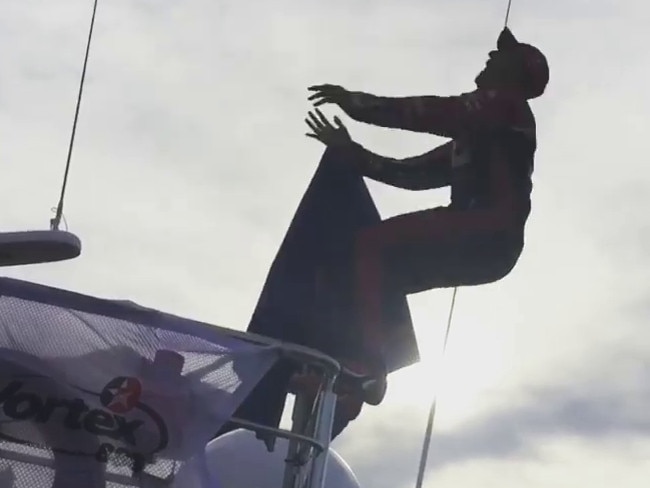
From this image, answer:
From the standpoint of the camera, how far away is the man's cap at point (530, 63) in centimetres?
931

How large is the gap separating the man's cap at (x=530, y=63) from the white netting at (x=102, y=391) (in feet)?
10.7

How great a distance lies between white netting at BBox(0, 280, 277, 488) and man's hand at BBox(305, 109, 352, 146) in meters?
2.65

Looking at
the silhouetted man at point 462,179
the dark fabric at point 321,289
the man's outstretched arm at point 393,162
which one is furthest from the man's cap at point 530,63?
the dark fabric at point 321,289

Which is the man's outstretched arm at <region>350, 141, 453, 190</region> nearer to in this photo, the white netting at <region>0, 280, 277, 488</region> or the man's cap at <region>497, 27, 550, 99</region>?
the man's cap at <region>497, 27, 550, 99</region>

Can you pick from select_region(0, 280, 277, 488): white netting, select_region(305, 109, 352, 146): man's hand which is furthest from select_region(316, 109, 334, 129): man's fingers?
select_region(0, 280, 277, 488): white netting

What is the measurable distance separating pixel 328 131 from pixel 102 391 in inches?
126

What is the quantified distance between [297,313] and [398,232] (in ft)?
2.71

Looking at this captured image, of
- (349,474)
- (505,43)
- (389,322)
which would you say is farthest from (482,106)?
(349,474)

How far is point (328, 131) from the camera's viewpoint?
9391 mm

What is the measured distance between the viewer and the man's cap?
367 inches

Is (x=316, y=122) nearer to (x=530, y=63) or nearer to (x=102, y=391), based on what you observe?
(x=530, y=63)

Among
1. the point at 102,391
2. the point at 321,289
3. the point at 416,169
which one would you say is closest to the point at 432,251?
the point at 321,289

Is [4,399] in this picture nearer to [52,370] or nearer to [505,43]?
[52,370]

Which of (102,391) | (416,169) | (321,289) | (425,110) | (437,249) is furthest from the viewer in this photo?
(416,169)
